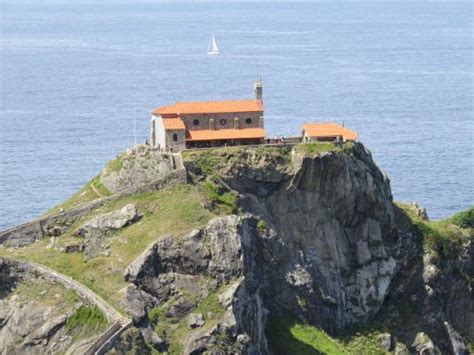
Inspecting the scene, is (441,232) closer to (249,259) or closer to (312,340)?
(312,340)

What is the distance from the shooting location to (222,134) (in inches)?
5059

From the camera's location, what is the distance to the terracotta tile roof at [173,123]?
414ft

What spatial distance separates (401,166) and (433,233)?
Answer: 50856 mm

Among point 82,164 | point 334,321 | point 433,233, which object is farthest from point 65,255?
point 82,164

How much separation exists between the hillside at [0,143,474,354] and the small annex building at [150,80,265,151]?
9.37 feet

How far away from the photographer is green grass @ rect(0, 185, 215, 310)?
358 feet

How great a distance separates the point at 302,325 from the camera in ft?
393

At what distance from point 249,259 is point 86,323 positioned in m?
16.1

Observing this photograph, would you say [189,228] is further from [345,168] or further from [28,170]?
[28,170]

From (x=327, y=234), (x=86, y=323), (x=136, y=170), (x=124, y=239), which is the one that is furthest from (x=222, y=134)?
(x=86, y=323)

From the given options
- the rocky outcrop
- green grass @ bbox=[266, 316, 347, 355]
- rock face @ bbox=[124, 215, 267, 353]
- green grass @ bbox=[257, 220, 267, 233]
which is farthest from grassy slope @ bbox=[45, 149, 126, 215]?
green grass @ bbox=[266, 316, 347, 355]

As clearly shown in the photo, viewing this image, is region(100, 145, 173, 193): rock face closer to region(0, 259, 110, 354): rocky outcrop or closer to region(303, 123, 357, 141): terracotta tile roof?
region(303, 123, 357, 141): terracotta tile roof

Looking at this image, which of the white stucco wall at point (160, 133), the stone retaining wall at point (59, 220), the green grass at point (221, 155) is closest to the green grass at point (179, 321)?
the stone retaining wall at point (59, 220)

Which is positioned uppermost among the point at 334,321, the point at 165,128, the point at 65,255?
the point at 165,128
